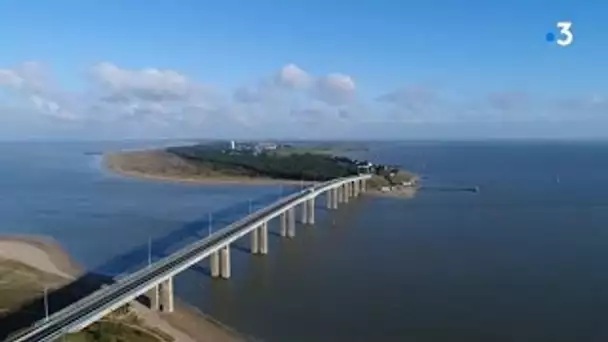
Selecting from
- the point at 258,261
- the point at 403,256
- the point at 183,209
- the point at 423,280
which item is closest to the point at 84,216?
the point at 183,209

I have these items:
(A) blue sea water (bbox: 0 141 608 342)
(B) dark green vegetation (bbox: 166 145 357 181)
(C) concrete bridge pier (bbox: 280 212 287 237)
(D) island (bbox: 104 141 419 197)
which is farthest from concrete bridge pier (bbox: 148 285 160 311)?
(B) dark green vegetation (bbox: 166 145 357 181)

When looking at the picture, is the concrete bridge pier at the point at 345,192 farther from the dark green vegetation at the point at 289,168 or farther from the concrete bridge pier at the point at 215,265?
the concrete bridge pier at the point at 215,265

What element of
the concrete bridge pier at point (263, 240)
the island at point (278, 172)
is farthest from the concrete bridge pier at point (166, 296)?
the island at point (278, 172)

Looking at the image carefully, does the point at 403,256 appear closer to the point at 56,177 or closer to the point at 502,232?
the point at 502,232

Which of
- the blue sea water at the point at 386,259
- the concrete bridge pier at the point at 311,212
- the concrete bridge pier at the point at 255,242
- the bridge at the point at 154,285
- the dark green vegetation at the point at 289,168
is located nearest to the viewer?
the bridge at the point at 154,285

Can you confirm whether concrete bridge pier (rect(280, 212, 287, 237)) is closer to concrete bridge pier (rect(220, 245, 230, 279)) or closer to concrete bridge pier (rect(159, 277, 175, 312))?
concrete bridge pier (rect(220, 245, 230, 279))

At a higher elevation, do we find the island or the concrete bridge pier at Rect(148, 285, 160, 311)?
the island
